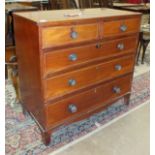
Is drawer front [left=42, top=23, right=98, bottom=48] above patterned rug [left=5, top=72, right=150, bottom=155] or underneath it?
above

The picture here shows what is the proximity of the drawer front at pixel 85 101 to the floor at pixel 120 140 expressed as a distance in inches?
9.5

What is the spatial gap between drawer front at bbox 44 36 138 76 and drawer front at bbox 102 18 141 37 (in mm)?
71

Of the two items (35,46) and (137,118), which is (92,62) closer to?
(35,46)

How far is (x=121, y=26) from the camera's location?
177cm

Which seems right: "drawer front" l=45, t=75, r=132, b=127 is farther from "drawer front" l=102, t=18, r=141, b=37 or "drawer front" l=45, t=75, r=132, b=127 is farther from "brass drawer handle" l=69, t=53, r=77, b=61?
"drawer front" l=102, t=18, r=141, b=37

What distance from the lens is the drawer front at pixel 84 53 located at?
1.44 metres

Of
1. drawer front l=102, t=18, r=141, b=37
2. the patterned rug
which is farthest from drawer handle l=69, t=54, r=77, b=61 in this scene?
the patterned rug

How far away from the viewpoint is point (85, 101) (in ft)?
5.88

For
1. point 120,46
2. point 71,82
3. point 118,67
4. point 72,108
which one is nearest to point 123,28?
point 120,46

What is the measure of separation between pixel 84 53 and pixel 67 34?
23cm

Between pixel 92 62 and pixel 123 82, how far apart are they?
0.53 meters

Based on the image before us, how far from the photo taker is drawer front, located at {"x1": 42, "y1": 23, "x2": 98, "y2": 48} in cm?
136

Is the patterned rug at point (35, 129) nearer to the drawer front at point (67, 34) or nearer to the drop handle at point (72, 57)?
the drop handle at point (72, 57)
